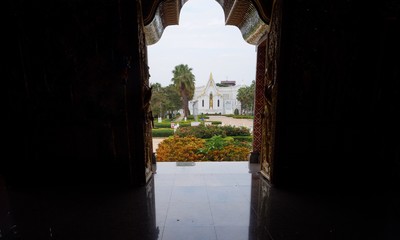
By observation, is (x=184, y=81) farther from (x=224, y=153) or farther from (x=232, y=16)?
(x=232, y=16)

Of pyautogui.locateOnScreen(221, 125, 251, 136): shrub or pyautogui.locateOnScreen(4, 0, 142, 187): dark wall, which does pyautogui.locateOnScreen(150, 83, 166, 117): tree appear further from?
pyautogui.locateOnScreen(4, 0, 142, 187): dark wall

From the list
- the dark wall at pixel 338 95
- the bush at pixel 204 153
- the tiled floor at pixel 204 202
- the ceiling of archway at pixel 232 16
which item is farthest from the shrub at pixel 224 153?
the ceiling of archway at pixel 232 16

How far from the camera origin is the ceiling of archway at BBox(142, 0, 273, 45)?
10.3 ft

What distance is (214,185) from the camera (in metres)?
3.29

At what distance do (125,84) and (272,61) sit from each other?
2027 mm

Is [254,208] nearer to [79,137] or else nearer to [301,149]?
[301,149]

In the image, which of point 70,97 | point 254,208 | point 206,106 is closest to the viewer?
point 254,208

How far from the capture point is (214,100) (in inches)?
1275

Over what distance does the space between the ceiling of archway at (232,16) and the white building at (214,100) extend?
27.0 meters

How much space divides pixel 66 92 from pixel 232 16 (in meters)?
2.93

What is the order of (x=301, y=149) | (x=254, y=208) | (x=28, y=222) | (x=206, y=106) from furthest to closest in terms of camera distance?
(x=206, y=106)
(x=301, y=149)
(x=254, y=208)
(x=28, y=222)

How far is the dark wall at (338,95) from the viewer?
9.12 ft

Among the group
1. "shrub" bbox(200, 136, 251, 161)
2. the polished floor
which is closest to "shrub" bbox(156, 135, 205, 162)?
"shrub" bbox(200, 136, 251, 161)

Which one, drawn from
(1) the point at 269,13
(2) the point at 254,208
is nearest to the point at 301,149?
(2) the point at 254,208
